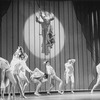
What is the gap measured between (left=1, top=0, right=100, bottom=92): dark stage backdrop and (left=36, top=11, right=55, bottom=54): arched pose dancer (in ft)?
0.51

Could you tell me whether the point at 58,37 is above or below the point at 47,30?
below

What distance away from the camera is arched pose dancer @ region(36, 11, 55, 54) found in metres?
10.8

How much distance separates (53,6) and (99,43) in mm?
2614

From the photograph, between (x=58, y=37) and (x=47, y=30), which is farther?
(x=58, y=37)

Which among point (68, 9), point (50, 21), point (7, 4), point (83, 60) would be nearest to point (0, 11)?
point (7, 4)

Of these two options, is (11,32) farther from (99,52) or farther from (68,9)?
(99,52)

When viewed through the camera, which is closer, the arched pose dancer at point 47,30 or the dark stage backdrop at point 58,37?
the dark stage backdrop at point 58,37

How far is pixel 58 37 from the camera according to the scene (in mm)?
10969

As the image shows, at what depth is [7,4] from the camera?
10.3 metres

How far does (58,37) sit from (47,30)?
0.58m

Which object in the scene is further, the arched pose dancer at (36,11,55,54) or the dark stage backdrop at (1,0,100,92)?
the arched pose dancer at (36,11,55,54)

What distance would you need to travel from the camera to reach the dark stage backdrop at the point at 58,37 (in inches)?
411

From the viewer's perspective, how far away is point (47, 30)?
35.5ft

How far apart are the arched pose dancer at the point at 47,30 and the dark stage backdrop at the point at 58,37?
0.15m
